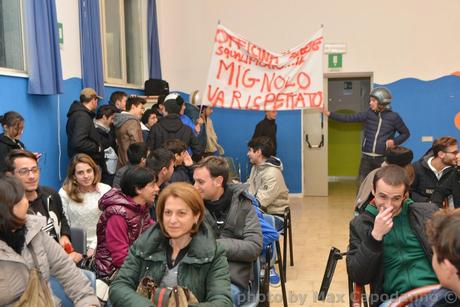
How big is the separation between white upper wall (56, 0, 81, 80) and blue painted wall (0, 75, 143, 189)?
0.12m

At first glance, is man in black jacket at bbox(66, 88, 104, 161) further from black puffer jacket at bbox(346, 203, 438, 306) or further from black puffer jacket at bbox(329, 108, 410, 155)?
black puffer jacket at bbox(329, 108, 410, 155)

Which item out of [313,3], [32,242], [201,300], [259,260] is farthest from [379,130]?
[32,242]

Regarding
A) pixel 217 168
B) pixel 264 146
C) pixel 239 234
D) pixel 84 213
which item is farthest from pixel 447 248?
pixel 264 146

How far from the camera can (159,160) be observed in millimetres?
3393

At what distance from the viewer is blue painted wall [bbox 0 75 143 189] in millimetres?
4043

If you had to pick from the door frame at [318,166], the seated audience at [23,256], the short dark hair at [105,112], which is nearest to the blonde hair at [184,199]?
the seated audience at [23,256]

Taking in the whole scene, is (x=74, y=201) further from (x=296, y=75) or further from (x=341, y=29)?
(x=341, y=29)

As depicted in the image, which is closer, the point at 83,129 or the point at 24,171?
the point at 24,171

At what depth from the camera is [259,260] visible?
104 inches

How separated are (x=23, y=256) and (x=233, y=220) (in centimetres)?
111

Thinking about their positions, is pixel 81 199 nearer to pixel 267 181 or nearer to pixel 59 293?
pixel 59 293

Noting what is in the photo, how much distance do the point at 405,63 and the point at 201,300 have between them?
685 cm

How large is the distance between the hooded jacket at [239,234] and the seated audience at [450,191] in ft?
5.84

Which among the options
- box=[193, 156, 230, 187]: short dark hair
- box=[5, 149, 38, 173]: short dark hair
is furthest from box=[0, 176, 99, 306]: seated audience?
box=[193, 156, 230, 187]: short dark hair
